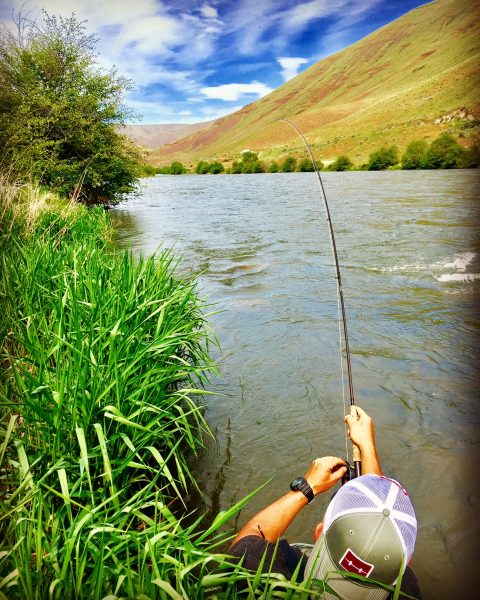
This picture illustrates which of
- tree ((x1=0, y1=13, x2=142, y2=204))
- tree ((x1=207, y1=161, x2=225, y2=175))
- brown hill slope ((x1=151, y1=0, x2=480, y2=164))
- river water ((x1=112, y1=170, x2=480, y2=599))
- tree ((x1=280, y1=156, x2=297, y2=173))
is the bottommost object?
river water ((x1=112, y1=170, x2=480, y2=599))

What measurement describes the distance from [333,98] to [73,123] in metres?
213

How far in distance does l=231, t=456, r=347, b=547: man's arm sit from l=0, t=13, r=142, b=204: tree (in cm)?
1494

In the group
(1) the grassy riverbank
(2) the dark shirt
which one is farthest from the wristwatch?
(1) the grassy riverbank

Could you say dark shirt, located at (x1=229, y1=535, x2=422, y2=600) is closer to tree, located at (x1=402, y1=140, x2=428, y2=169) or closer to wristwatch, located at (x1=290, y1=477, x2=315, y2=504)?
wristwatch, located at (x1=290, y1=477, x2=315, y2=504)

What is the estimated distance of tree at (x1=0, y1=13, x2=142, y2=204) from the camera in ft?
50.2

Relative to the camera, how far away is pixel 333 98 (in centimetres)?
19762

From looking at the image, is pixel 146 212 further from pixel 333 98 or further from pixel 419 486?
pixel 333 98

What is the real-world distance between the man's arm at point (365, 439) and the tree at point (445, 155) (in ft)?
128

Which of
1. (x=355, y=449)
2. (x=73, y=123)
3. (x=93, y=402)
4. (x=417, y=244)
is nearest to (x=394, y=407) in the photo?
(x=355, y=449)

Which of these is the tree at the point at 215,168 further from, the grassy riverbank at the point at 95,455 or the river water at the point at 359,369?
the grassy riverbank at the point at 95,455

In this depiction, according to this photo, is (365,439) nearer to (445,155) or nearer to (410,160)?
(445,155)

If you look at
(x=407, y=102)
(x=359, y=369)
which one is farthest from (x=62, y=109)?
(x=407, y=102)

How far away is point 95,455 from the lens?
2.24m

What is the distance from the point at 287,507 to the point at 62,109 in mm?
19338
